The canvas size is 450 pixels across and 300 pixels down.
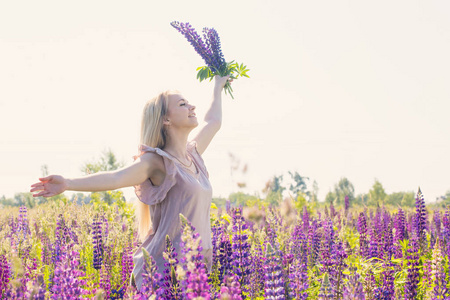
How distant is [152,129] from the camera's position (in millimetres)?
4164

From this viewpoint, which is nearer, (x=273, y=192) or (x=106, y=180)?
(x=106, y=180)

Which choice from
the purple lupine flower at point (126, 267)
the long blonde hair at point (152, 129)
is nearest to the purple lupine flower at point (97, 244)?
the purple lupine flower at point (126, 267)

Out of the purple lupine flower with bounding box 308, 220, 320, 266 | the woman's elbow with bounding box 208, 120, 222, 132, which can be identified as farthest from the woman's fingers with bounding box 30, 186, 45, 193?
the purple lupine flower with bounding box 308, 220, 320, 266

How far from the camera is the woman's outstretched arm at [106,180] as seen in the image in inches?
120

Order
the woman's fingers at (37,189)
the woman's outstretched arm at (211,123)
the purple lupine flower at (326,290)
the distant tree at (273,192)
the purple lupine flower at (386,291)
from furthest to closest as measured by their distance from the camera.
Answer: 1. the distant tree at (273,192)
2. the woman's outstretched arm at (211,123)
3. the purple lupine flower at (386,291)
4. the woman's fingers at (37,189)
5. the purple lupine flower at (326,290)

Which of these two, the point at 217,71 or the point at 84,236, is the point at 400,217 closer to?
the point at 217,71

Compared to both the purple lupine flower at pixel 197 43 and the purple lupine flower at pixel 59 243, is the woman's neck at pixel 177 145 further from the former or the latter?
the purple lupine flower at pixel 59 243

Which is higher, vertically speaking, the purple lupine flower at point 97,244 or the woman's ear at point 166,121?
the woman's ear at point 166,121

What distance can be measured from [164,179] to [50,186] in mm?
1053

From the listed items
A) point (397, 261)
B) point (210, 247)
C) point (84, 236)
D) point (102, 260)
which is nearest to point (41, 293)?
point (210, 247)

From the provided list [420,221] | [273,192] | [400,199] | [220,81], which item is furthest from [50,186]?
[400,199]

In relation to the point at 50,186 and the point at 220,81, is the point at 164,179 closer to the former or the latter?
the point at 50,186

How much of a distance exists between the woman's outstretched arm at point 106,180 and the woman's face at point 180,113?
41 centimetres

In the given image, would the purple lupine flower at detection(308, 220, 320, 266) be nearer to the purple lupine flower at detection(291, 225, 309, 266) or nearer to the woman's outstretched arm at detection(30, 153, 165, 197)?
the purple lupine flower at detection(291, 225, 309, 266)
